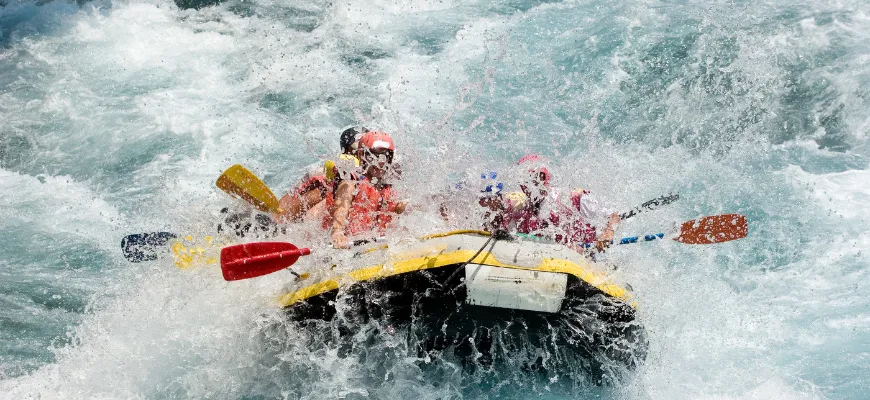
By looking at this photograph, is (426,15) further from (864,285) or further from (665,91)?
(864,285)

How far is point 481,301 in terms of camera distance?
3.79 m

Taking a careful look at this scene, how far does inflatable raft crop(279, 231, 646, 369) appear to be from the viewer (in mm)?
3799

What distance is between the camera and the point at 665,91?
24.3ft

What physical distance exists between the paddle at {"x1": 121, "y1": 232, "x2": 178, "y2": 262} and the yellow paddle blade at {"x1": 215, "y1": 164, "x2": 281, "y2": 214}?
19.9 inches

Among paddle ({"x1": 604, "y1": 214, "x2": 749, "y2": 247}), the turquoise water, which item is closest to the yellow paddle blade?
the turquoise water

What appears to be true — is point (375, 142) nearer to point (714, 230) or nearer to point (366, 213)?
point (366, 213)

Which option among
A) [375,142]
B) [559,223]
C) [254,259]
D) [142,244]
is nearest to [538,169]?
[559,223]

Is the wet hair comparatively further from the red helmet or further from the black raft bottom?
the black raft bottom

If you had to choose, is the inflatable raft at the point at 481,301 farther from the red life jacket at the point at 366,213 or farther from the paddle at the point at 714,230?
the paddle at the point at 714,230

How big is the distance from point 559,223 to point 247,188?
1993 millimetres

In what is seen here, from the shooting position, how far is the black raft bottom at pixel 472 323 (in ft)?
12.6

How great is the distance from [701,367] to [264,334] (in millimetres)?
2769

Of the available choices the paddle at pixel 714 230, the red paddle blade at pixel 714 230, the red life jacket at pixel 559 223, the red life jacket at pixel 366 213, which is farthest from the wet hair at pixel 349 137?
the red paddle blade at pixel 714 230

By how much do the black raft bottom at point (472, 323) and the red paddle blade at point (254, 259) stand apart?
0.92ft
